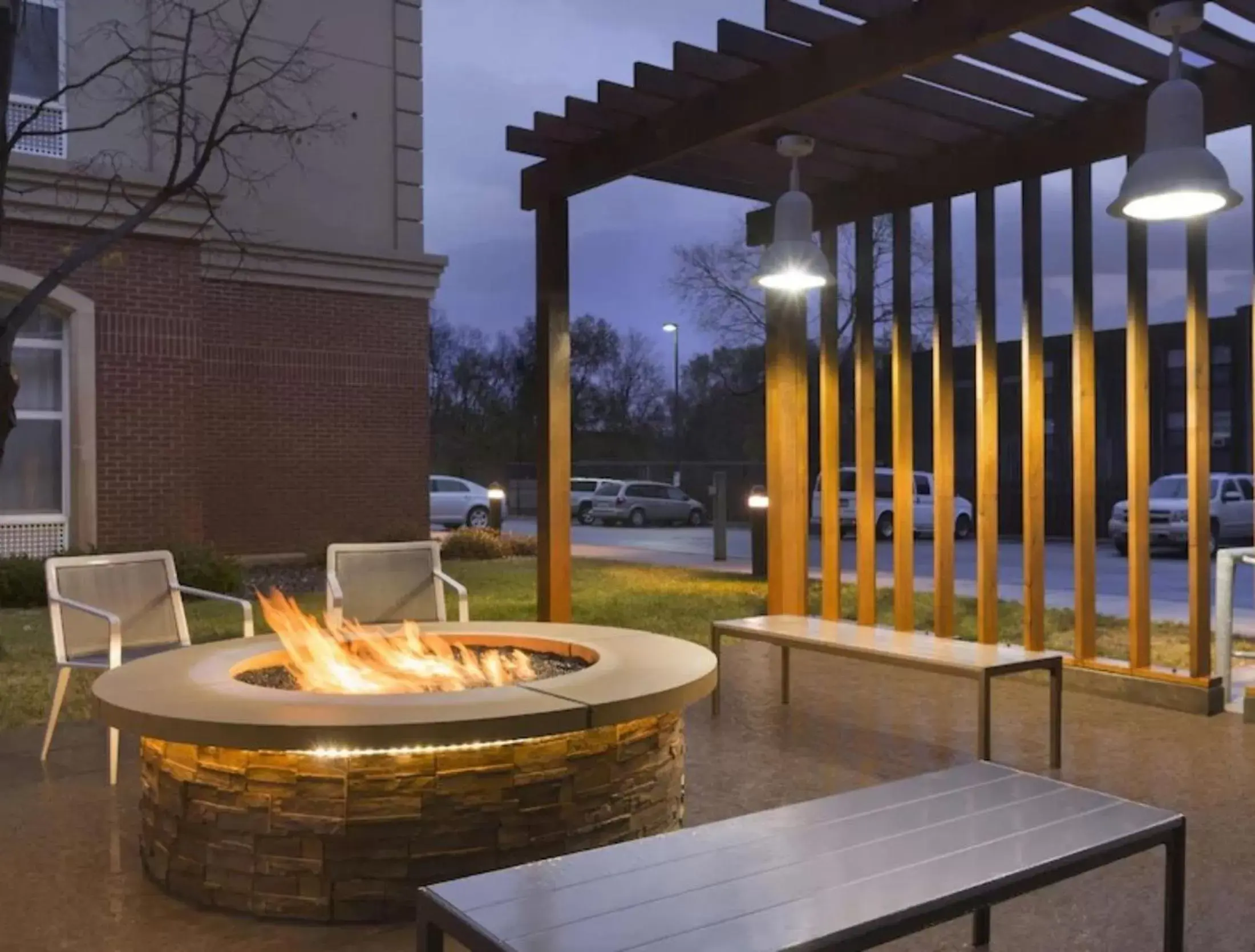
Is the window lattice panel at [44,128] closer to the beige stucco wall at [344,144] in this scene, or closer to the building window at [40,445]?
the beige stucco wall at [344,144]

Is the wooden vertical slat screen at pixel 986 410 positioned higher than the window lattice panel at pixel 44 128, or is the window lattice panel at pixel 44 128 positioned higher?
the window lattice panel at pixel 44 128

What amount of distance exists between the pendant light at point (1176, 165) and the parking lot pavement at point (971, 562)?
4.22m

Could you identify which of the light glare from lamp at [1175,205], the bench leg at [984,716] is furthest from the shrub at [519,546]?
the light glare from lamp at [1175,205]

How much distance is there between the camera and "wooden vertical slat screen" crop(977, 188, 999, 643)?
24.5 ft

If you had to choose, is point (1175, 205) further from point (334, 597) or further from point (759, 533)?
point (759, 533)

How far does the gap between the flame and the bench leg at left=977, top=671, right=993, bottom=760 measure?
207 cm

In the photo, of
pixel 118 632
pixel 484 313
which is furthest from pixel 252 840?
pixel 484 313

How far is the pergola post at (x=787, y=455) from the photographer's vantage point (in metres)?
8.49

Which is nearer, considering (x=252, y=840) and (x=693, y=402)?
(x=252, y=840)

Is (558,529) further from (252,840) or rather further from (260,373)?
(260,373)

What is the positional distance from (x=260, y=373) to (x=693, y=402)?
41832mm

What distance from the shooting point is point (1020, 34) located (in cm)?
607

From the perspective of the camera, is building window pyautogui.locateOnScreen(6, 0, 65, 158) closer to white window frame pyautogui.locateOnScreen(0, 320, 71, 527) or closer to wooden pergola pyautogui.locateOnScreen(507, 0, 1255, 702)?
white window frame pyautogui.locateOnScreen(0, 320, 71, 527)

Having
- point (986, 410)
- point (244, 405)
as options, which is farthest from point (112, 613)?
point (244, 405)
